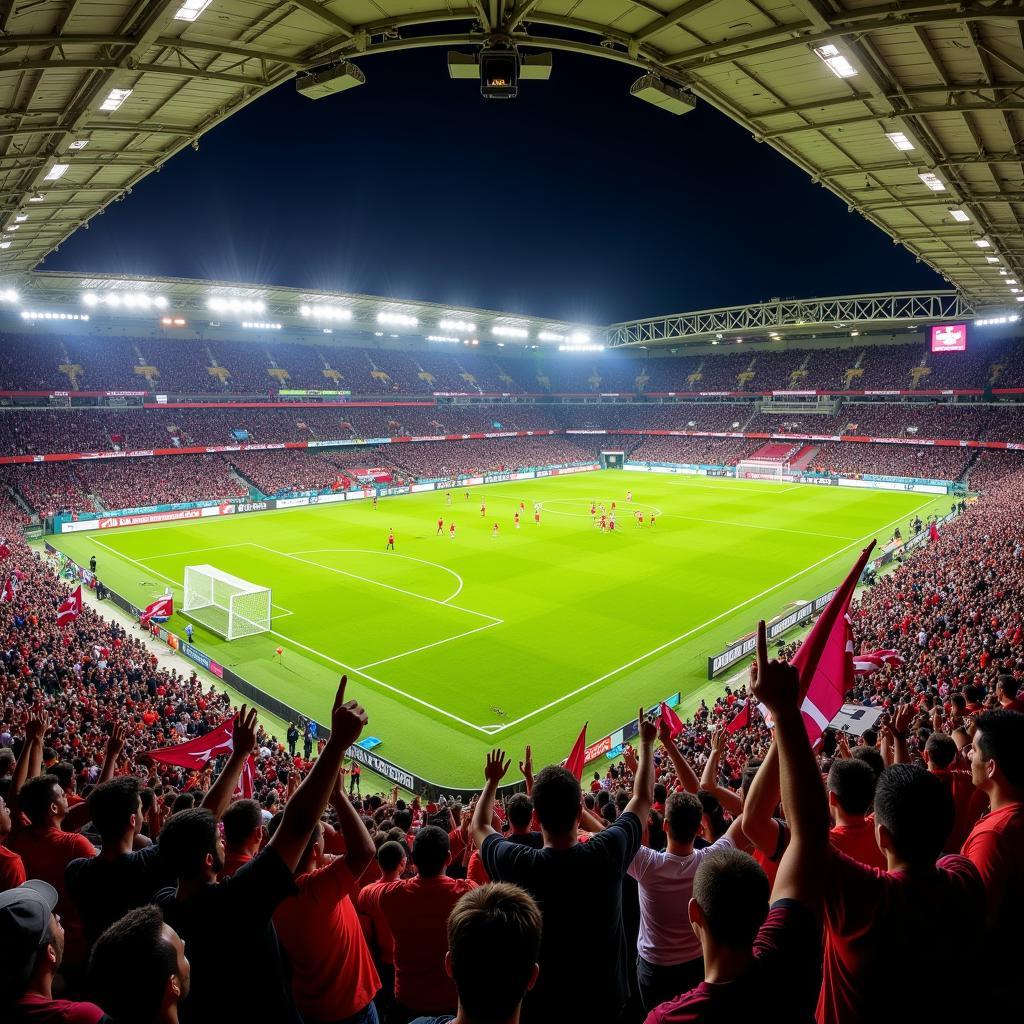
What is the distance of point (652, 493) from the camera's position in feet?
207

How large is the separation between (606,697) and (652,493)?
43.6 meters

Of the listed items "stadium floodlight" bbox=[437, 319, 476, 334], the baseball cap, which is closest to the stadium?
the baseball cap

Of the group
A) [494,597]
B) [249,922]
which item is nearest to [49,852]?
[249,922]

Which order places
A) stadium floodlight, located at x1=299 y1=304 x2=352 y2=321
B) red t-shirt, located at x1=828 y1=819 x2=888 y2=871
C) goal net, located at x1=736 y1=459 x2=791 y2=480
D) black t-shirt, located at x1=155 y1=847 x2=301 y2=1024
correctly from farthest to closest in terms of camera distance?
1. goal net, located at x1=736 y1=459 x2=791 y2=480
2. stadium floodlight, located at x1=299 y1=304 x2=352 y2=321
3. red t-shirt, located at x1=828 y1=819 x2=888 y2=871
4. black t-shirt, located at x1=155 y1=847 x2=301 y2=1024

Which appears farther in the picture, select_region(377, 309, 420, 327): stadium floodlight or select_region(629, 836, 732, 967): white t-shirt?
select_region(377, 309, 420, 327): stadium floodlight

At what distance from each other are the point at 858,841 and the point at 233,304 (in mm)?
65541

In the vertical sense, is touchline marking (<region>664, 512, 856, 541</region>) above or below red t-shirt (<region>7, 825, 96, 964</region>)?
below

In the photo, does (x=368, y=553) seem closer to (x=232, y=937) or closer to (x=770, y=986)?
(x=232, y=937)

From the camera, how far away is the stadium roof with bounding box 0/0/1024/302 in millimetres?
12266

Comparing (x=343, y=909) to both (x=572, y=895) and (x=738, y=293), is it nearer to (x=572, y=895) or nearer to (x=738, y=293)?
(x=572, y=895)

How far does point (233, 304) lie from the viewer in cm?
6091

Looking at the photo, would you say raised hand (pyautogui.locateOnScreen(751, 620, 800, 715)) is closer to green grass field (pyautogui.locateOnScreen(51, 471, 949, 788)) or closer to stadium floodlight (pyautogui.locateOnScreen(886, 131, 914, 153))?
green grass field (pyautogui.locateOnScreen(51, 471, 949, 788))

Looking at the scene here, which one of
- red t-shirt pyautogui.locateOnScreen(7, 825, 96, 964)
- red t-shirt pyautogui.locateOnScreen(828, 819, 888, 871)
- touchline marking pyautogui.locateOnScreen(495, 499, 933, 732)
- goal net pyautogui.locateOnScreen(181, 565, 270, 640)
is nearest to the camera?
red t-shirt pyautogui.locateOnScreen(828, 819, 888, 871)

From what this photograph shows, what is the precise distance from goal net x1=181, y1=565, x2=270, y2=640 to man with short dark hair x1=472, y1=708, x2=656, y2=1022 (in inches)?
965
